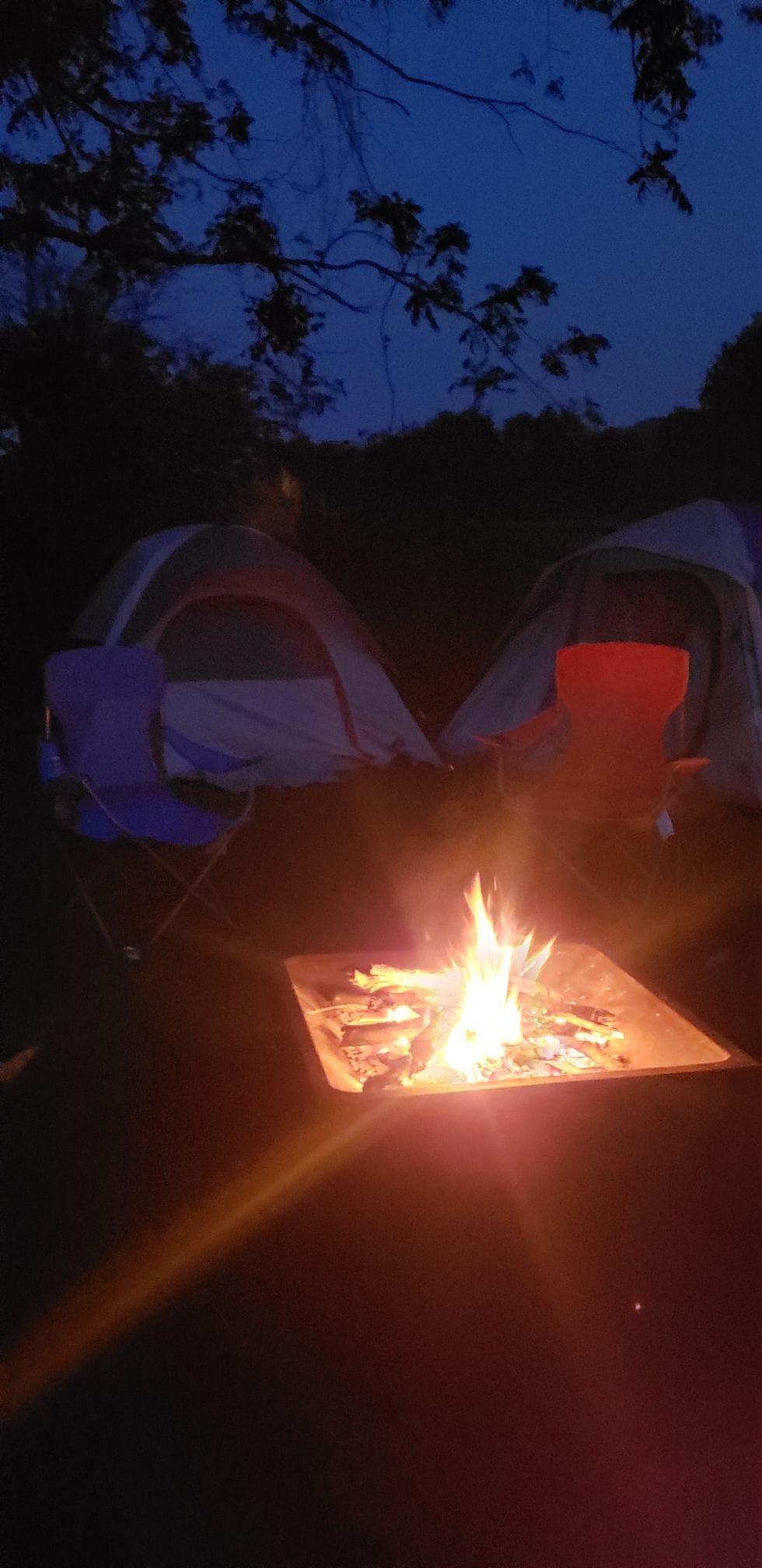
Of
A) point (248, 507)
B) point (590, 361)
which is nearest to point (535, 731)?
point (590, 361)

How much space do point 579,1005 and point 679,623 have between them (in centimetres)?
375

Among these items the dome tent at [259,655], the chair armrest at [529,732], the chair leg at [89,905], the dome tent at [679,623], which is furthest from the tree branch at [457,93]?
the chair leg at [89,905]

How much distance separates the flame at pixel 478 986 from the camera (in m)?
2.28

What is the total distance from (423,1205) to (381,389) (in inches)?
213

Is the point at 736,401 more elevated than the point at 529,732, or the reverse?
the point at 736,401

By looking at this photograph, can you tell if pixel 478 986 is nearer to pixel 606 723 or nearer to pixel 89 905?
pixel 89 905

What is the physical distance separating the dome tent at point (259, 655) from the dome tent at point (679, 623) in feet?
2.19

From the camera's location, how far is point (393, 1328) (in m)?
1.95

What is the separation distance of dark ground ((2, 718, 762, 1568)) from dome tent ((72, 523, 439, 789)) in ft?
10.4

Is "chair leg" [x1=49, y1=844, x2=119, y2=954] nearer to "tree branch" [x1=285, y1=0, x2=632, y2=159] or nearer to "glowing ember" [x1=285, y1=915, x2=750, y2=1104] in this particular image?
"glowing ember" [x1=285, y1=915, x2=750, y2=1104]

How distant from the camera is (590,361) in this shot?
6828 mm

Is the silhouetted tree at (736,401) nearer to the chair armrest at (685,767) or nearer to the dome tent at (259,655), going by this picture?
the dome tent at (259,655)

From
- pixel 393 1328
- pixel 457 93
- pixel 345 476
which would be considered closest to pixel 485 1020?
pixel 393 1328

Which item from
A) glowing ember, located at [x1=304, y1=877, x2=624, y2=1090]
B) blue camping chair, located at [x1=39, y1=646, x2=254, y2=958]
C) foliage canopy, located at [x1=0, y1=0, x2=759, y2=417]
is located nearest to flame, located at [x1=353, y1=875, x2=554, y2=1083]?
glowing ember, located at [x1=304, y1=877, x2=624, y2=1090]
